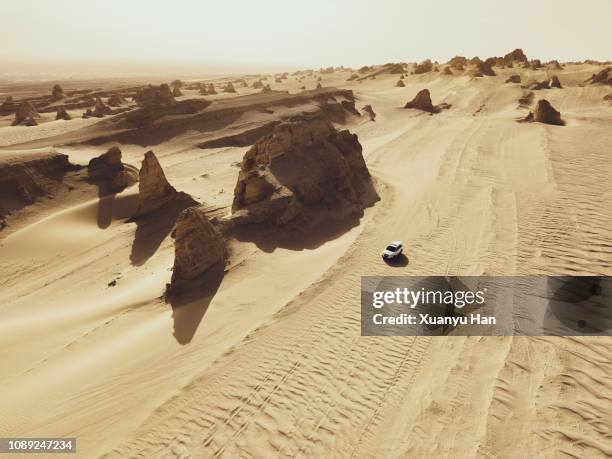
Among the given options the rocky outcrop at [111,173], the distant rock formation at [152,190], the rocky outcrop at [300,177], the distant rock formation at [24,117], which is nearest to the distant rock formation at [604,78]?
the rocky outcrop at [300,177]

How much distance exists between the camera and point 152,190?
16.9m

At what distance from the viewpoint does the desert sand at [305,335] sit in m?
6.77

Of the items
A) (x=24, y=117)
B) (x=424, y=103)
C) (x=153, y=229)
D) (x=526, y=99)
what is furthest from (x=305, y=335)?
(x=526, y=99)

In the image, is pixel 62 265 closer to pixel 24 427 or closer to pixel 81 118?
pixel 24 427

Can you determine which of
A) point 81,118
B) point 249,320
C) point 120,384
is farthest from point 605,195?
point 81,118

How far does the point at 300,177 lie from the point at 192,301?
7.21m

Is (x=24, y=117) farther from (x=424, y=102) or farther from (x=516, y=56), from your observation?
(x=516, y=56)

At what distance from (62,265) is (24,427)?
868 cm

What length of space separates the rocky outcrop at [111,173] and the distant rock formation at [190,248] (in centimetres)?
1067

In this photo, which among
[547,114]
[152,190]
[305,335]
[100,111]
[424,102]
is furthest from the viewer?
[424,102]

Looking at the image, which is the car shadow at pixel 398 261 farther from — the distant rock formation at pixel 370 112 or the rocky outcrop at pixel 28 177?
the distant rock formation at pixel 370 112

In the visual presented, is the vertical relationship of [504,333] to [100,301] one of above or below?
above

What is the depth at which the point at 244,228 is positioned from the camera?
1355 cm

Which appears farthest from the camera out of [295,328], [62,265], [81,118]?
[81,118]
